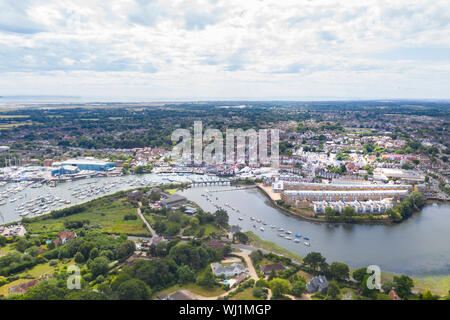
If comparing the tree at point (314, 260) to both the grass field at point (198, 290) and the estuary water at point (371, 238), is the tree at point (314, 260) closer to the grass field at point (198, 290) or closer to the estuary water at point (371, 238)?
the estuary water at point (371, 238)

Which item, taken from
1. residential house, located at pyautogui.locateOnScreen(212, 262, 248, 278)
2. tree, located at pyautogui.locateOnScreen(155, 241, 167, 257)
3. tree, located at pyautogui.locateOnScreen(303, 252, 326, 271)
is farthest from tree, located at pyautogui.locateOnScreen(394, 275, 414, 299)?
tree, located at pyautogui.locateOnScreen(155, 241, 167, 257)

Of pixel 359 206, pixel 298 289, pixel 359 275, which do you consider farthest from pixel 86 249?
pixel 359 206

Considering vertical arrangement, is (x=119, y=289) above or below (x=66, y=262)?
above

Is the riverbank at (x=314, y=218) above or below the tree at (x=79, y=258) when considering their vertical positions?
below

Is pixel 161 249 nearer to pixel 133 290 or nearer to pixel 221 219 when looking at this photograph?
pixel 133 290

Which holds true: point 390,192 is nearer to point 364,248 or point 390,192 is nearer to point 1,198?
point 364,248

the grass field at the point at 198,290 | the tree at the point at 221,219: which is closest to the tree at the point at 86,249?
the grass field at the point at 198,290
